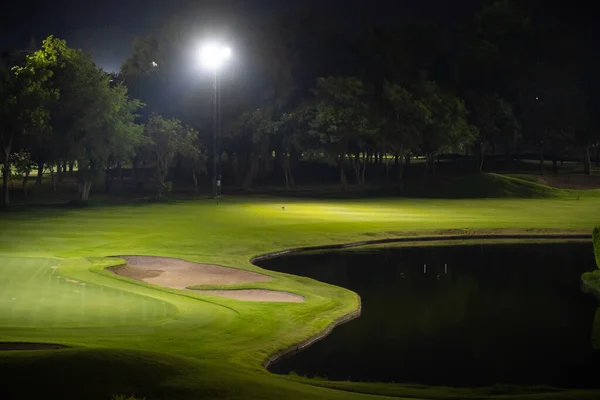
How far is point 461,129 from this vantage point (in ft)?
299

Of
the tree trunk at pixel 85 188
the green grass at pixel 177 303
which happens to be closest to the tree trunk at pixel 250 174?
the tree trunk at pixel 85 188

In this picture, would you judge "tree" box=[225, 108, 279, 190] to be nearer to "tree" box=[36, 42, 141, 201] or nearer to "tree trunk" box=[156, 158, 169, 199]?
"tree trunk" box=[156, 158, 169, 199]

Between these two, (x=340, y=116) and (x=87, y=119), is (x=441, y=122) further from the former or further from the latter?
(x=87, y=119)

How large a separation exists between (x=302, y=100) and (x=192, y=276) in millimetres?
62795

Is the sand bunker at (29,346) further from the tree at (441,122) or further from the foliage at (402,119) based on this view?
the tree at (441,122)

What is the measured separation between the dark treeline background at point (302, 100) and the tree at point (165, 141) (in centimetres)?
15

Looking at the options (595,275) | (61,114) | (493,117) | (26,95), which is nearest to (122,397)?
(595,275)

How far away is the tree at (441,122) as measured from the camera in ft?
289

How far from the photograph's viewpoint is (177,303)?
23.4 m

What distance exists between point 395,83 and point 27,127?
1552 inches

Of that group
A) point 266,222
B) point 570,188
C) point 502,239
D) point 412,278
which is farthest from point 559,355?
point 570,188

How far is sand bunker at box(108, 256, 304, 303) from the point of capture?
85.0 feet

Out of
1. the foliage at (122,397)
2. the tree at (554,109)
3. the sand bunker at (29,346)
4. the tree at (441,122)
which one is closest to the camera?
the foliage at (122,397)

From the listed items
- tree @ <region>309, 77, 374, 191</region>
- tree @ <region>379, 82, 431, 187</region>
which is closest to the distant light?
tree @ <region>309, 77, 374, 191</region>
